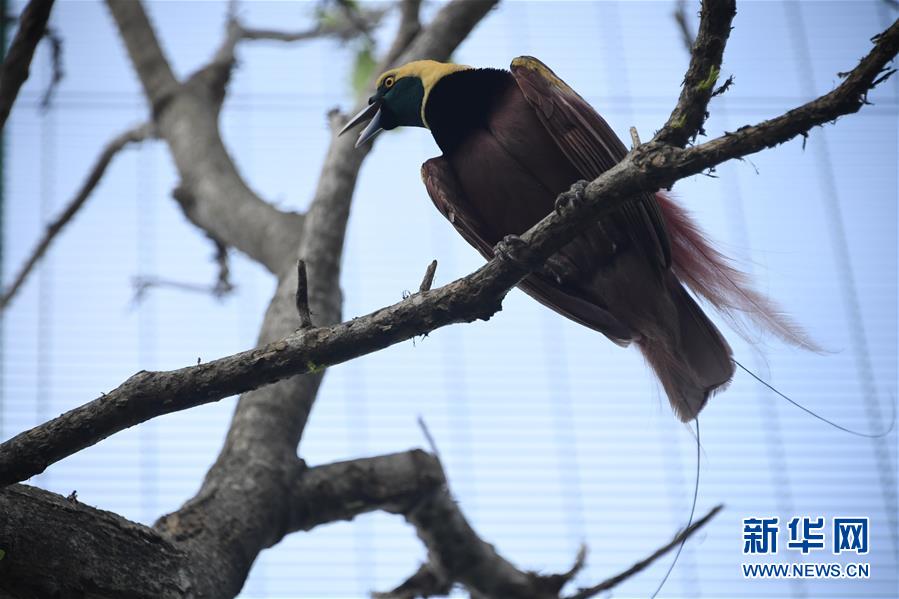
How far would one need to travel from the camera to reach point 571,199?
198 cm

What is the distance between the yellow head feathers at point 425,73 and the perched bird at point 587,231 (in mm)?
21

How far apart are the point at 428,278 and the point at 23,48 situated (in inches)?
52.1

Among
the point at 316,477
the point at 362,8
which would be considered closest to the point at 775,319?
the point at 316,477

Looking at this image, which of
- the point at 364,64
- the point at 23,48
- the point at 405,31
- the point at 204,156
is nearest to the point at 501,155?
the point at 23,48

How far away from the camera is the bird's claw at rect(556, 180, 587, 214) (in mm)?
1964

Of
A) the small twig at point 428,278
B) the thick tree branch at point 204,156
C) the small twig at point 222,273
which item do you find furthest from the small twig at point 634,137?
the small twig at point 222,273

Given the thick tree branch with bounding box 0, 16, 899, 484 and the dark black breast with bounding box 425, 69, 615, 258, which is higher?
the dark black breast with bounding box 425, 69, 615, 258

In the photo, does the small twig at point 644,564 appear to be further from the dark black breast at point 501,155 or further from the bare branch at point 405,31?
the bare branch at point 405,31

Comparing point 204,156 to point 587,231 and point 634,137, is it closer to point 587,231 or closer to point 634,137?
point 587,231

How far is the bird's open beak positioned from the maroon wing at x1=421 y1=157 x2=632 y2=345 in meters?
0.50

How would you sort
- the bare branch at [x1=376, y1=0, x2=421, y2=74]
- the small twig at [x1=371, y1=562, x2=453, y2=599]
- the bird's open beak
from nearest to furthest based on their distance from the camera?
1. the small twig at [x1=371, y1=562, x2=453, y2=599]
2. the bird's open beak
3. the bare branch at [x1=376, y1=0, x2=421, y2=74]

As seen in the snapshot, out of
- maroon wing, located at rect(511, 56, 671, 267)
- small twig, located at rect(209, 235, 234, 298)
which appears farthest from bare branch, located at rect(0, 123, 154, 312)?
maroon wing, located at rect(511, 56, 671, 267)

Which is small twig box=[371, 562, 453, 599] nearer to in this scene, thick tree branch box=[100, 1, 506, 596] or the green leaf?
thick tree branch box=[100, 1, 506, 596]

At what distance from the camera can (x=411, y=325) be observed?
2041 mm
